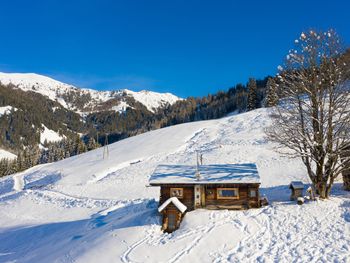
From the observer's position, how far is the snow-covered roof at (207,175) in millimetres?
26062

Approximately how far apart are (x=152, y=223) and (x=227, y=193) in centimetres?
643

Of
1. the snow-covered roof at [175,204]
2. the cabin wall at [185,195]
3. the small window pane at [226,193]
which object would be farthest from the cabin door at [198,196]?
the snow-covered roof at [175,204]

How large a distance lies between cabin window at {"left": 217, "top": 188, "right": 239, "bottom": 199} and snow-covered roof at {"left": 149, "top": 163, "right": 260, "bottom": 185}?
2.43ft

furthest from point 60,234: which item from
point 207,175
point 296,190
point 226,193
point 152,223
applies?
point 296,190

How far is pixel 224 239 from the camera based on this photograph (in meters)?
21.1

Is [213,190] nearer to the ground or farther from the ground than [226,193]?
farther from the ground

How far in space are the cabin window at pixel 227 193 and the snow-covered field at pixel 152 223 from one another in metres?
1.32

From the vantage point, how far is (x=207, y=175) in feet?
89.5

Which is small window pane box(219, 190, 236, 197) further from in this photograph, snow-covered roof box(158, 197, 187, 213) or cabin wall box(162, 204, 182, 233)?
cabin wall box(162, 204, 182, 233)

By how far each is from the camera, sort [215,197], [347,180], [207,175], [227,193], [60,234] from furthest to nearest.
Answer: [347,180] < [60,234] < [207,175] < [215,197] < [227,193]

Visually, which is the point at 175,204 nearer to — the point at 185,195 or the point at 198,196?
the point at 185,195

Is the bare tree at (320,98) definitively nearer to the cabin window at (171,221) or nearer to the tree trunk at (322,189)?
the tree trunk at (322,189)

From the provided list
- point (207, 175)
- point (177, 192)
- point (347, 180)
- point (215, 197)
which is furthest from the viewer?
point (347, 180)

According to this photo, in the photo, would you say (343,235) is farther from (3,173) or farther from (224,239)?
(3,173)
